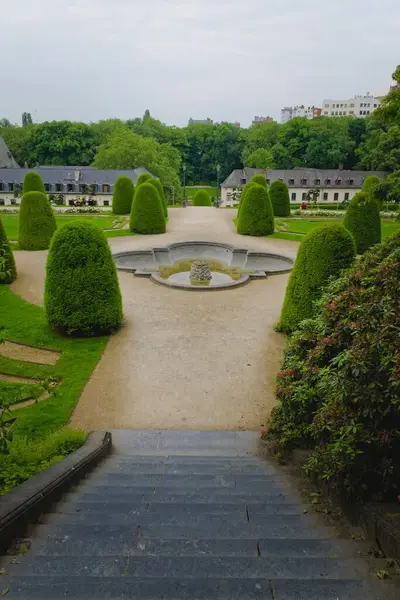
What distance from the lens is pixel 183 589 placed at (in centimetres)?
299

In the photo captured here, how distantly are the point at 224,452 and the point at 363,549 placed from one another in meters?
3.83

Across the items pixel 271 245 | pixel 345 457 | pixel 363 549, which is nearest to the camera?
pixel 363 549

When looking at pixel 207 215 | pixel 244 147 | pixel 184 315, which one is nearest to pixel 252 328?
pixel 184 315

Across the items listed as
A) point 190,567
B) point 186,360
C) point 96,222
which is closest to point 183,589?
point 190,567

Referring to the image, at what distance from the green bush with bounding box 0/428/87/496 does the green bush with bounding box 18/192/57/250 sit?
18546 millimetres

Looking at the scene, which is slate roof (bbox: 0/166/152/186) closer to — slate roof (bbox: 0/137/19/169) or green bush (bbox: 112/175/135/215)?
slate roof (bbox: 0/137/19/169)

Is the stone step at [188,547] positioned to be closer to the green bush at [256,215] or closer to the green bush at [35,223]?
the green bush at [35,223]

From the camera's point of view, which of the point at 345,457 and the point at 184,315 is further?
the point at 184,315

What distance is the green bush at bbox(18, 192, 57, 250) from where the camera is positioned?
23969mm

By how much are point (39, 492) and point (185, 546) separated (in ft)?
5.91

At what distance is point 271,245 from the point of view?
2758 centimetres

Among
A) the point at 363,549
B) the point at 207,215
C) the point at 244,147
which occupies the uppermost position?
the point at 244,147

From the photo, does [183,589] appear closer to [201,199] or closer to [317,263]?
[317,263]

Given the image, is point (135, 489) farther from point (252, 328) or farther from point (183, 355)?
point (252, 328)
